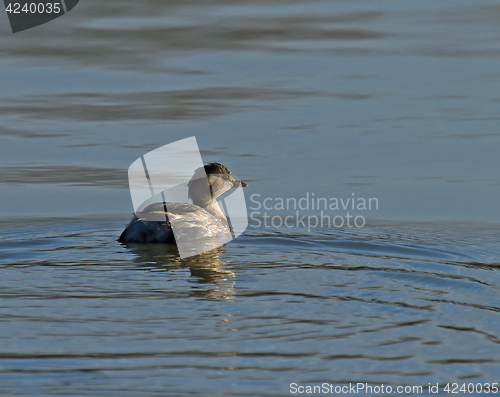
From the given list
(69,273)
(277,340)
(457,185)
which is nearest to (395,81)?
(457,185)

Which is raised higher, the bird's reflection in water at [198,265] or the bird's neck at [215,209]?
the bird's neck at [215,209]

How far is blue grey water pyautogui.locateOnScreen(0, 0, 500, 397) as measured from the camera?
4555 mm

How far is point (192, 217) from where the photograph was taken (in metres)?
8.23

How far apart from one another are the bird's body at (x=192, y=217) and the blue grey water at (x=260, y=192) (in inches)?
7.6

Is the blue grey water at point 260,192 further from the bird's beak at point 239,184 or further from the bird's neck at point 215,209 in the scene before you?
the bird's neck at point 215,209

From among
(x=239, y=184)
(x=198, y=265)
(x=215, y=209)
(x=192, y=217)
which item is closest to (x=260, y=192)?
(x=239, y=184)

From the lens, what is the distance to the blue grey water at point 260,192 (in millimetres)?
4555

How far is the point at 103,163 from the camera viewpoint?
1050cm

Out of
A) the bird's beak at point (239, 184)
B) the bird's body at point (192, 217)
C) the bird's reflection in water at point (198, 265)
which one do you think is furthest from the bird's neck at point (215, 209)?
the bird's reflection in water at point (198, 265)

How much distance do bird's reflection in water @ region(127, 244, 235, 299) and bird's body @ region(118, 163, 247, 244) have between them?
0.43 ft

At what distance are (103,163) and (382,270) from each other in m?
5.17

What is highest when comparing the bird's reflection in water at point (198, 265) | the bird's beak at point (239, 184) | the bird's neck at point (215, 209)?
the bird's beak at point (239, 184)

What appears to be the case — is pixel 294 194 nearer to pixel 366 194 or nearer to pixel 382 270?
pixel 366 194

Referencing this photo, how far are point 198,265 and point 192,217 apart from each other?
1257 mm
